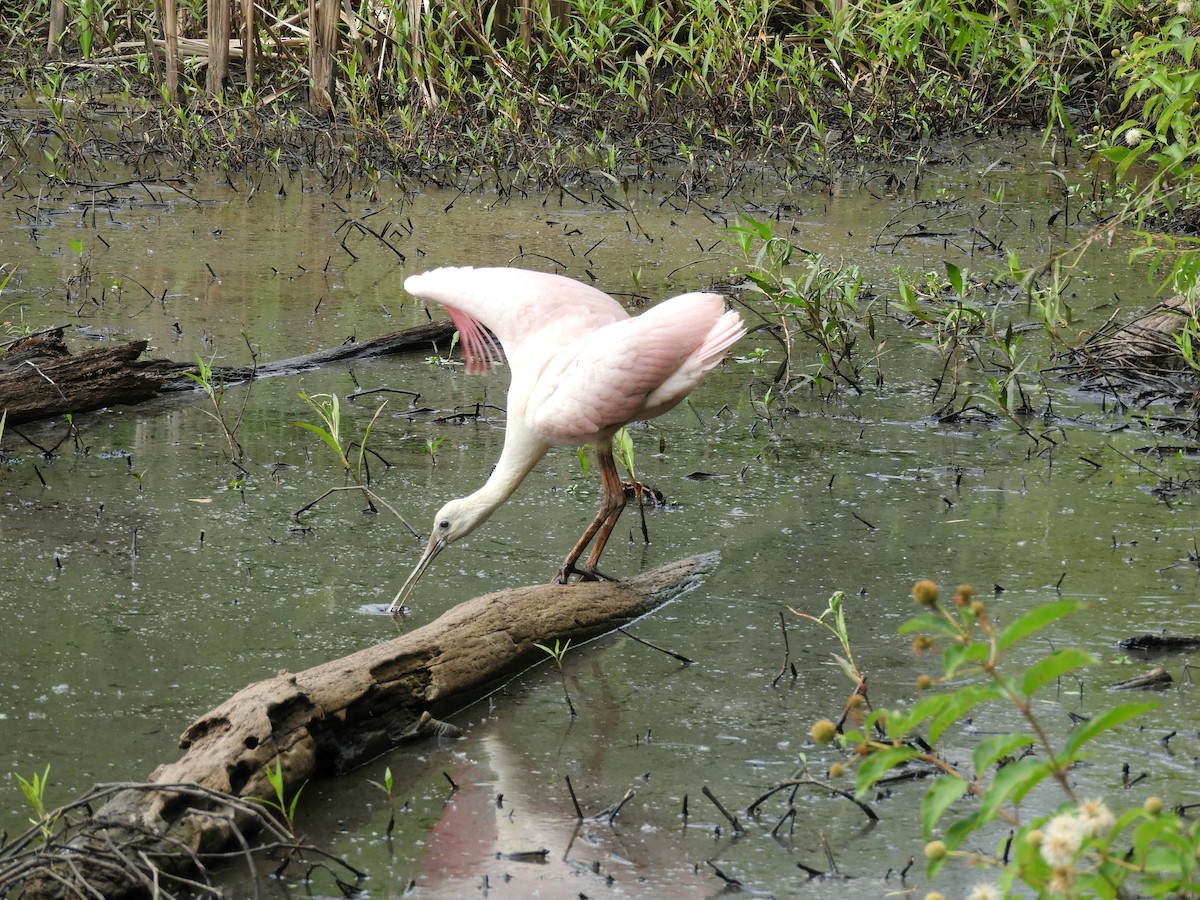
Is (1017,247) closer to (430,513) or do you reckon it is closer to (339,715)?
(430,513)

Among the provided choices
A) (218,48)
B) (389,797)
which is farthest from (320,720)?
(218,48)

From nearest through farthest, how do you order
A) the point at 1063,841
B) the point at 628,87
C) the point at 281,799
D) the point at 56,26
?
the point at 1063,841 → the point at 281,799 → the point at 628,87 → the point at 56,26

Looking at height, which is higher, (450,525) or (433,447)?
(450,525)

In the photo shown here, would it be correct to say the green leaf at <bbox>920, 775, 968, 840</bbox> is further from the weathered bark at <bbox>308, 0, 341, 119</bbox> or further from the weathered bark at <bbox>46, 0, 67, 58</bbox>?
the weathered bark at <bbox>46, 0, 67, 58</bbox>

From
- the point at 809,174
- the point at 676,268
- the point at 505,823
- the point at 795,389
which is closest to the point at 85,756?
the point at 505,823

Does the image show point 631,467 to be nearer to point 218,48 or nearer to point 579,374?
point 579,374

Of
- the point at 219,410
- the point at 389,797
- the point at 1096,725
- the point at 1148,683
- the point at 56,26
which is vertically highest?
the point at 1096,725

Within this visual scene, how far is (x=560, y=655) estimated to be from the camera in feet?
13.1

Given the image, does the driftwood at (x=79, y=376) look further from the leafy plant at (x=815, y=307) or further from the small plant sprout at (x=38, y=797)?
the small plant sprout at (x=38, y=797)

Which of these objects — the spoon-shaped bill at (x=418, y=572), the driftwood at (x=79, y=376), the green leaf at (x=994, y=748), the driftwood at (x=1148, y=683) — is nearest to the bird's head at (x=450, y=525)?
the spoon-shaped bill at (x=418, y=572)

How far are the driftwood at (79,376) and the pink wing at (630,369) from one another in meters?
1.80

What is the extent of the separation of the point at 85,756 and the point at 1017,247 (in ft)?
20.6

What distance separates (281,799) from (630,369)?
191 cm

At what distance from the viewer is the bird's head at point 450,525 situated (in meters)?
4.40
